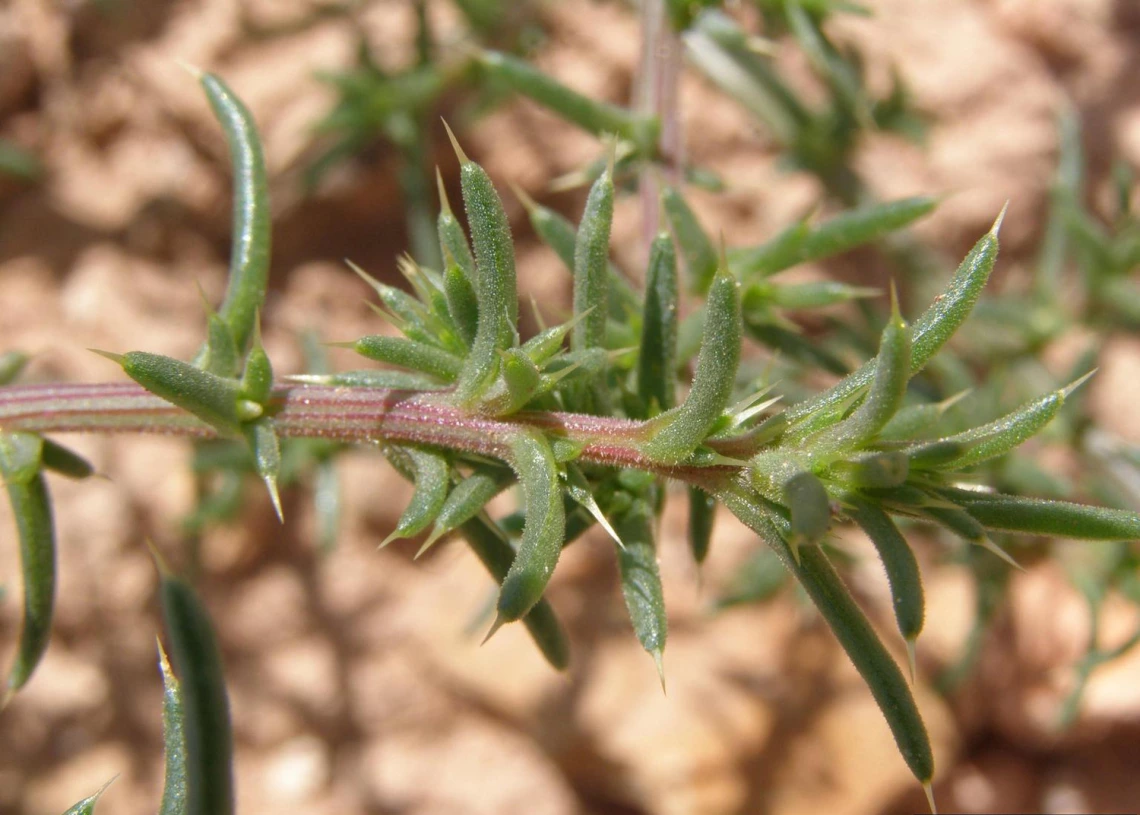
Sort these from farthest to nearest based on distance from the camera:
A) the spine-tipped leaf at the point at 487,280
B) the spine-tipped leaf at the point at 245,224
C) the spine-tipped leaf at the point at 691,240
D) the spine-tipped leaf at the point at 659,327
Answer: the spine-tipped leaf at the point at 691,240 → the spine-tipped leaf at the point at 245,224 → the spine-tipped leaf at the point at 659,327 → the spine-tipped leaf at the point at 487,280

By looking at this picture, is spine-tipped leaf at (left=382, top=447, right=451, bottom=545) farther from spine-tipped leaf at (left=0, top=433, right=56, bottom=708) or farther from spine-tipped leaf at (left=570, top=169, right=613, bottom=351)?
spine-tipped leaf at (left=0, top=433, right=56, bottom=708)

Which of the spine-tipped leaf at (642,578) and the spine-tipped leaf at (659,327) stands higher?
the spine-tipped leaf at (659,327)

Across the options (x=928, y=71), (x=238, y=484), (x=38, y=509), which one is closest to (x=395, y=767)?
(x=238, y=484)

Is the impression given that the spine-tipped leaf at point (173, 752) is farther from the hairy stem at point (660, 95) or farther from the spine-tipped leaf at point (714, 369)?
the hairy stem at point (660, 95)

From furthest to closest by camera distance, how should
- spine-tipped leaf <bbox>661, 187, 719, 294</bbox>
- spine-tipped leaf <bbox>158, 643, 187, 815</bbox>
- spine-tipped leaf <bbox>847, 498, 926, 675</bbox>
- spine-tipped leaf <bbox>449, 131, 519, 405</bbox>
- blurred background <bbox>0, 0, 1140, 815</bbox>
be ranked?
blurred background <bbox>0, 0, 1140, 815</bbox>
spine-tipped leaf <bbox>661, 187, 719, 294</bbox>
spine-tipped leaf <bbox>158, 643, 187, 815</bbox>
spine-tipped leaf <bbox>449, 131, 519, 405</bbox>
spine-tipped leaf <bbox>847, 498, 926, 675</bbox>

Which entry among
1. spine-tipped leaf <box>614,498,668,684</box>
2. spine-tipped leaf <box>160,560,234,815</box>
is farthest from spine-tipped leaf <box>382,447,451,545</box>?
spine-tipped leaf <box>160,560,234,815</box>

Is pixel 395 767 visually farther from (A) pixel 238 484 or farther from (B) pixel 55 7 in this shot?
(B) pixel 55 7

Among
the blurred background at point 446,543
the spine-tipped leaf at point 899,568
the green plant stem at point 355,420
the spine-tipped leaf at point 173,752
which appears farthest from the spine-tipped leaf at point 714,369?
the blurred background at point 446,543
